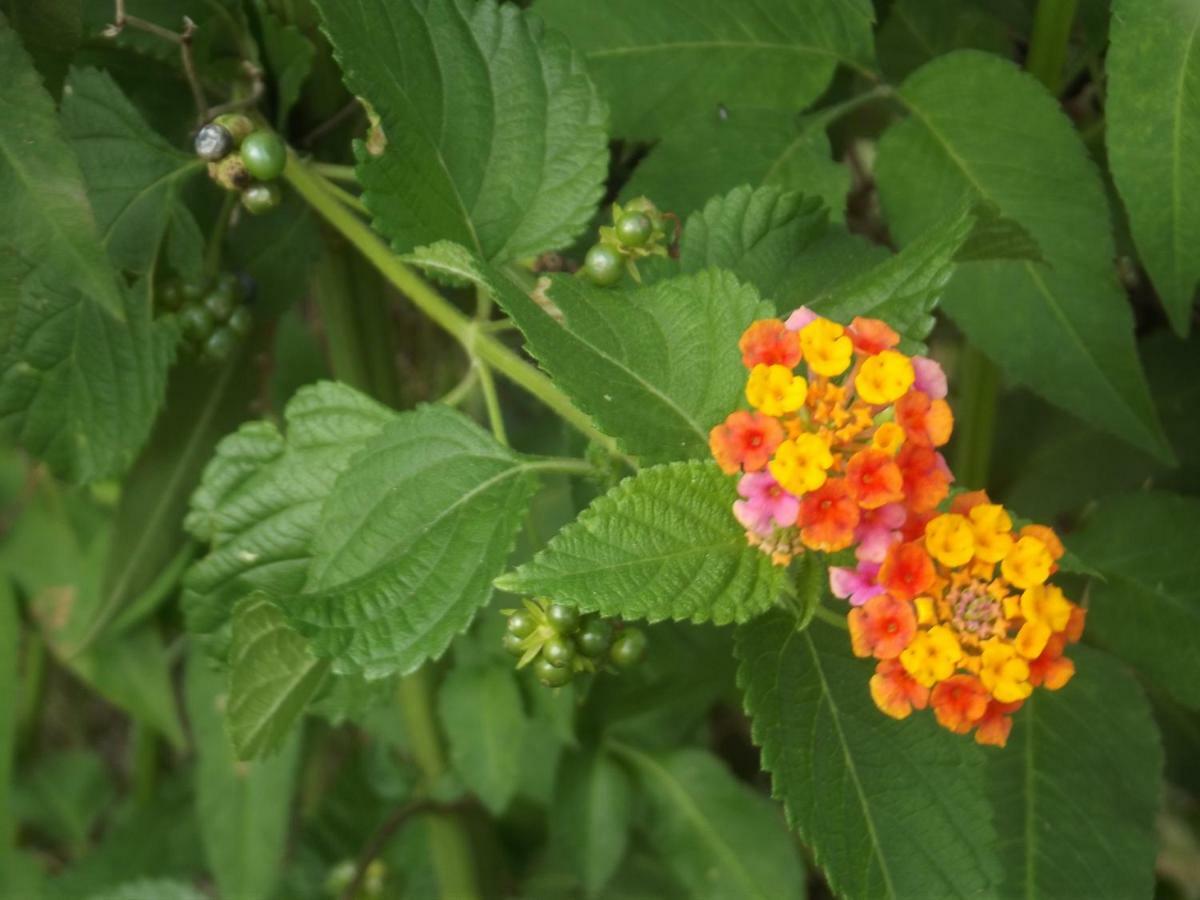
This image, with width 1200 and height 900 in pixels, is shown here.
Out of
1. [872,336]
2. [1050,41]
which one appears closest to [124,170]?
[872,336]

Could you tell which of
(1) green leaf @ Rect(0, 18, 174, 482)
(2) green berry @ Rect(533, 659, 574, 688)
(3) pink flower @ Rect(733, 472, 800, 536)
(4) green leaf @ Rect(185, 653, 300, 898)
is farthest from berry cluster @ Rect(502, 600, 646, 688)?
(4) green leaf @ Rect(185, 653, 300, 898)

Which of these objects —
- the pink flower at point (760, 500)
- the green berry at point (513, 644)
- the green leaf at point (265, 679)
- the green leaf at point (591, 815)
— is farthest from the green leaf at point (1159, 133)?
the green leaf at point (591, 815)

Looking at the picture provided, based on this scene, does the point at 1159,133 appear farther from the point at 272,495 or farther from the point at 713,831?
the point at 713,831

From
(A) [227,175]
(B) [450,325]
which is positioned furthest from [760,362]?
(A) [227,175]

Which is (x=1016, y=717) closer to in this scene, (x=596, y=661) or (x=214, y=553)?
(x=596, y=661)

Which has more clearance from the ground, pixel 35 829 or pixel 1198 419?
pixel 1198 419

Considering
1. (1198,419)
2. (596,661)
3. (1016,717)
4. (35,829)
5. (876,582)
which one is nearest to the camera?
(876,582)

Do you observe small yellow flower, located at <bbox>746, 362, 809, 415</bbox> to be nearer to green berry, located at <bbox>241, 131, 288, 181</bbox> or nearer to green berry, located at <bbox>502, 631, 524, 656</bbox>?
green berry, located at <bbox>502, 631, 524, 656</bbox>
